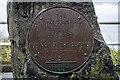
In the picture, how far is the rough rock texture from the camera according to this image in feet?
8.27

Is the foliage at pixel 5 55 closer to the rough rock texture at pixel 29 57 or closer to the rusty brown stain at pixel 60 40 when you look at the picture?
the rough rock texture at pixel 29 57

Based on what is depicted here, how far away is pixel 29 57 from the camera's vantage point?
2.53 m

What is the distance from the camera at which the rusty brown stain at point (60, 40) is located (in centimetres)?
252

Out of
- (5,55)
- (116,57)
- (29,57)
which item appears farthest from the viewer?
(5,55)

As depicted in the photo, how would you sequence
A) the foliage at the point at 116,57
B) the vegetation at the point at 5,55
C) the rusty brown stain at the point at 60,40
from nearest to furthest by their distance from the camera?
the rusty brown stain at the point at 60,40 < the foliage at the point at 116,57 < the vegetation at the point at 5,55

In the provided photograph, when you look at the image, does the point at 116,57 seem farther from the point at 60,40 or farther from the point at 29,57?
the point at 29,57

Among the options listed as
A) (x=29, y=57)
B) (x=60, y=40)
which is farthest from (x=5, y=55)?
(x=60, y=40)

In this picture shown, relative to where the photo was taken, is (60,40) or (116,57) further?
(116,57)

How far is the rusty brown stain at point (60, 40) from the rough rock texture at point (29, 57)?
7cm

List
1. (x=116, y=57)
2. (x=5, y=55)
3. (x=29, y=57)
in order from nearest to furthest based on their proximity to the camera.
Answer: (x=29, y=57) → (x=116, y=57) → (x=5, y=55)

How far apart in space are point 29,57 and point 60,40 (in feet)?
1.45

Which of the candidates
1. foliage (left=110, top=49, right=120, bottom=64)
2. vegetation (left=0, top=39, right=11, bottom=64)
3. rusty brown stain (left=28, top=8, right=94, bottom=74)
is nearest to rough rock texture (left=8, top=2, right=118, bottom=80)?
rusty brown stain (left=28, top=8, right=94, bottom=74)

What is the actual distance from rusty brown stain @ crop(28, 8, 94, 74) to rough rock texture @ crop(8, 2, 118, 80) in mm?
66

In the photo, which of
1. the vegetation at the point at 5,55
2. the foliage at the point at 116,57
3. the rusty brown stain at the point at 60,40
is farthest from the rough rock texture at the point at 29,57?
the vegetation at the point at 5,55
